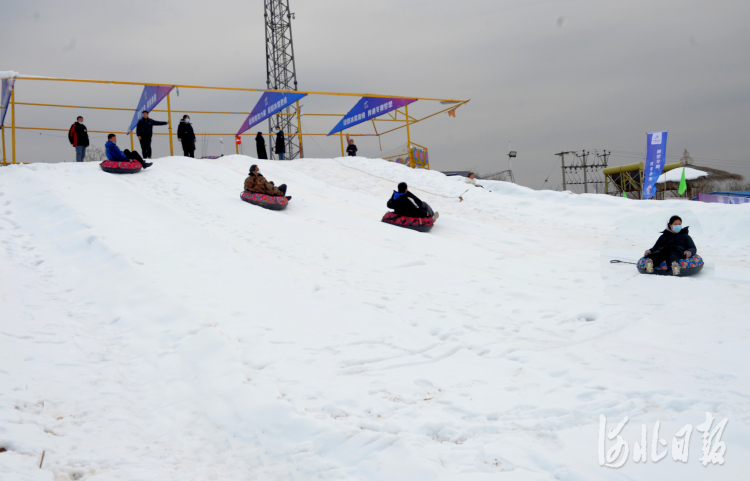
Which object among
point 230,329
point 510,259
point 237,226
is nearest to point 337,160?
point 237,226

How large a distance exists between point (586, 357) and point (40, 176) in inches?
421

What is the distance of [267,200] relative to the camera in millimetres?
9836

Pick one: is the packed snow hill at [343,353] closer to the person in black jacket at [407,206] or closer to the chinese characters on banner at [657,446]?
the chinese characters on banner at [657,446]

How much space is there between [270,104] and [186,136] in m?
2.95

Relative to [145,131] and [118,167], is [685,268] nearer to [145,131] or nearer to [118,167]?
[118,167]

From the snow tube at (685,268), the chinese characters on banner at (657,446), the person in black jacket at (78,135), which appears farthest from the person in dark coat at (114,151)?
the chinese characters on banner at (657,446)

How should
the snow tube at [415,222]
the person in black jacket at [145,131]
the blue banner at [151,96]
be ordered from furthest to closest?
the blue banner at [151,96] → the person in black jacket at [145,131] → the snow tube at [415,222]

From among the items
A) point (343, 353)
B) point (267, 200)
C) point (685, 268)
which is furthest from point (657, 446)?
point (267, 200)

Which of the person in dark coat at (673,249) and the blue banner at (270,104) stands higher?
the blue banner at (270,104)

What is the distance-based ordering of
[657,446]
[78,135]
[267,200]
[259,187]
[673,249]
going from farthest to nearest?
[78,135], [259,187], [267,200], [673,249], [657,446]

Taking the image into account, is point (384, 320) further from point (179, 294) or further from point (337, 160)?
point (337, 160)

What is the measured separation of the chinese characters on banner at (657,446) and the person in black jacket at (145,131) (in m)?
13.4

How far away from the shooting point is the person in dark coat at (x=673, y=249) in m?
6.76

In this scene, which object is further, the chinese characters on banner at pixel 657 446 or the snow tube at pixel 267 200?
the snow tube at pixel 267 200
